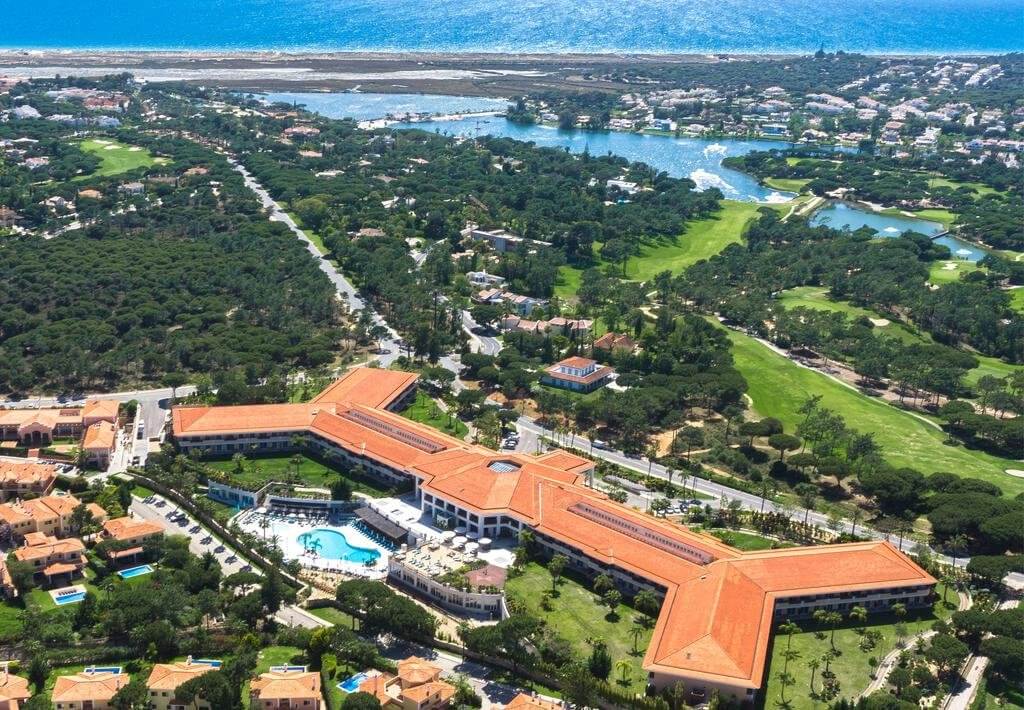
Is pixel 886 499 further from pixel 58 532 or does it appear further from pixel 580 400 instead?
pixel 58 532

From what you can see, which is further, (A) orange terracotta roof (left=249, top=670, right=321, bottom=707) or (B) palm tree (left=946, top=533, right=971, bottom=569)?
(B) palm tree (left=946, top=533, right=971, bottom=569)

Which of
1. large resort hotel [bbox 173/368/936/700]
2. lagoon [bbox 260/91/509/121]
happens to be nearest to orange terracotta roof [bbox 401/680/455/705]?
large resort hotel [bbox 173/368/936/700]

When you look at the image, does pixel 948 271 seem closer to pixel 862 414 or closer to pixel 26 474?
pixel 862 414

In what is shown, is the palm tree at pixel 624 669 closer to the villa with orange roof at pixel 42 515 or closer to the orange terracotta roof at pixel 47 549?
the orange terracotta roof at pixel 47 549

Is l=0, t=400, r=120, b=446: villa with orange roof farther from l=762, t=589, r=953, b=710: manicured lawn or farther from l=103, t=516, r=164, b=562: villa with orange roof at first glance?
l=762, t=589, r=953, b=710: manicured lawn

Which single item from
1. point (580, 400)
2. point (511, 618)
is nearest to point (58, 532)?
point (511, 618)

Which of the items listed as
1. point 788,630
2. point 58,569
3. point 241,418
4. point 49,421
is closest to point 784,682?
point 788,630
